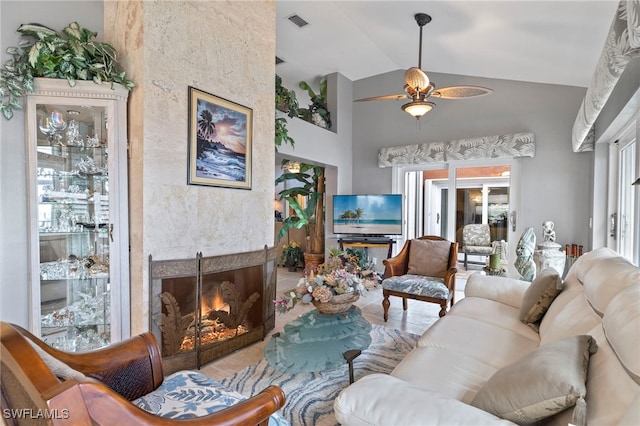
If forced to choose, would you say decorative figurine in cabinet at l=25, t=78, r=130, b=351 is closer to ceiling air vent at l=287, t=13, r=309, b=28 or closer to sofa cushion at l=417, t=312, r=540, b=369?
sofa cushion at l=417, t=312, r=540, b=369

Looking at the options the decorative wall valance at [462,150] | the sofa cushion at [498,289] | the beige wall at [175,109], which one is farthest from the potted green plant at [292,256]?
the sofa cushion at [498,289]

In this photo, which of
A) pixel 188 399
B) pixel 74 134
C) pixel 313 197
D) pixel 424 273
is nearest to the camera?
pixel 188 399

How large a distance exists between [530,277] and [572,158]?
5.94 ft

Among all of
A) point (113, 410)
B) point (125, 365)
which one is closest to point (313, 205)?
point (125, 365)

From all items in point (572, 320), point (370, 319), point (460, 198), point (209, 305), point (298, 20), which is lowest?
point (370, 319)

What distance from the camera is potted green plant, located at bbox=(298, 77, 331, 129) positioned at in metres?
5.55

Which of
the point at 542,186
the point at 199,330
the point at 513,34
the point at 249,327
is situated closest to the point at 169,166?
the point at 199,330

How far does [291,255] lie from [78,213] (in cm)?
478

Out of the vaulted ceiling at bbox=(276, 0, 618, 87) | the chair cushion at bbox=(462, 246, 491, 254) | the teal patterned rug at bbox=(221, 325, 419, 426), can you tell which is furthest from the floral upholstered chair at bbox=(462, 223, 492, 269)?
the teal patterned rug at bbox=(221, 325, 419, 426)

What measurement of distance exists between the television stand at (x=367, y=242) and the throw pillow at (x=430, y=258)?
4.99 ft

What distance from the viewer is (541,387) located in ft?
3.25

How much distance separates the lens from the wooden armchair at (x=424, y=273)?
3.38m

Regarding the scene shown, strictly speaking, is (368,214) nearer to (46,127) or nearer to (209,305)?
(209,305)

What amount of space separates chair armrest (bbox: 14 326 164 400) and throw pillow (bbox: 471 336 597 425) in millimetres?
1404
